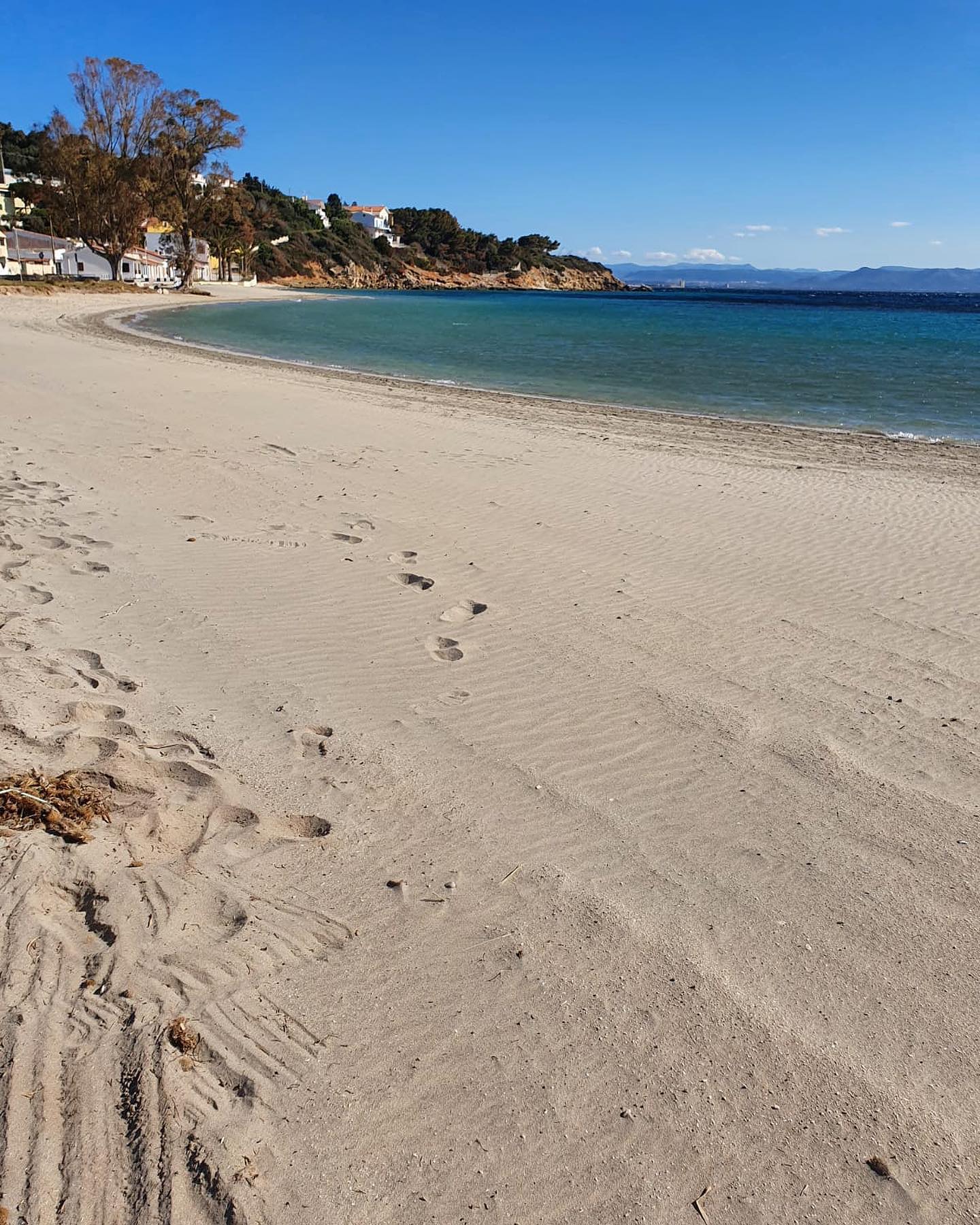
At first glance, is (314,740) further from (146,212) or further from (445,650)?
(146,212)

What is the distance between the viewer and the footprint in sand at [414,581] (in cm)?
591

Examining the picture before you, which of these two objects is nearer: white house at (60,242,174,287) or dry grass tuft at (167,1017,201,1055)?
dry grass tuft at (167,1017,201,1055)

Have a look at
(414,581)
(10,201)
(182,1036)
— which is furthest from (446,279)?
(182,1036)

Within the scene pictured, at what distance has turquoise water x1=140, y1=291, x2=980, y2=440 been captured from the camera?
17.3 meters

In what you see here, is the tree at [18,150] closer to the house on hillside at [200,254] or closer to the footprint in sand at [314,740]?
the house on hillside at [200,254]

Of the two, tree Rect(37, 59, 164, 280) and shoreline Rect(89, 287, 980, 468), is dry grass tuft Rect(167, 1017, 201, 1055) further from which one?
tree Rect(37, 59, 164, 280)

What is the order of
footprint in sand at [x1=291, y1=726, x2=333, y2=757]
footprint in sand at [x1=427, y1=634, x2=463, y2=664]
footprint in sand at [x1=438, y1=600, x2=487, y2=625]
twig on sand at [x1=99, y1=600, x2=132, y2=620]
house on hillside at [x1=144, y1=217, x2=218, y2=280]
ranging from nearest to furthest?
footprint in sand at [x1=291, y1=726, x2=333, y2=757], footprint in sand at [x1=427, y1=634, x2=463, y2=664], twig on sand at [x1=99, y1=600, x2=132, y2=620], footprint in sand at [x1=438, y1=600, x2=487, y2=625], house on hillside at [x1=144, y1=217, x2=218, y2=280]

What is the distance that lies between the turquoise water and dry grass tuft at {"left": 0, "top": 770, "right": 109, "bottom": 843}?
46.5 ft

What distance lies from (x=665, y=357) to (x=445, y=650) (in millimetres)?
24523

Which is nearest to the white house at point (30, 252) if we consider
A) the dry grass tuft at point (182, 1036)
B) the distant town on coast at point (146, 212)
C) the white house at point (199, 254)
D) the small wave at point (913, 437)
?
the distant town on coast at point (146, 212)

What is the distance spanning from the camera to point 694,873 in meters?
3.18

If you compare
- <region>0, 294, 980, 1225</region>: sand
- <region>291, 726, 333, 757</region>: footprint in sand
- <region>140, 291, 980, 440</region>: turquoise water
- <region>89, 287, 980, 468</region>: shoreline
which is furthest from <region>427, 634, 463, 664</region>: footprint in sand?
<region>140, 291, 980, 440</region>: turquoise water

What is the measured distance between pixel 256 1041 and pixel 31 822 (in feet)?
4.49

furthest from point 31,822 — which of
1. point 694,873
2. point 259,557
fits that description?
point 259,557
